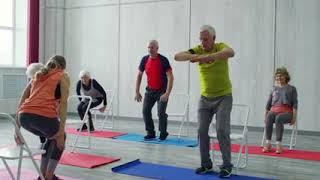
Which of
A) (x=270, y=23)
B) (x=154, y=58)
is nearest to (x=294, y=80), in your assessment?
(x=270, y=23)

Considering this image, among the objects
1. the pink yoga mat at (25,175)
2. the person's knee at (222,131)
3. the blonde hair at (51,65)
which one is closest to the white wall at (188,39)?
the person's knee at (222,131)

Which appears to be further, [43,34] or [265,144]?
[43,34]

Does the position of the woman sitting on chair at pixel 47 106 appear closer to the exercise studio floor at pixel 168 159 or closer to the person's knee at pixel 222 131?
the exercise studio floor at pixel 168 159

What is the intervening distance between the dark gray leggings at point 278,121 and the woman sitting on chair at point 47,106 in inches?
117

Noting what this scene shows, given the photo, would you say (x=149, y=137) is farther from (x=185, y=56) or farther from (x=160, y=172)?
(x=185, y=56)

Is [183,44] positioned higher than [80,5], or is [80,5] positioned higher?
[80,5]

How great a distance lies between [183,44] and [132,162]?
436 cm

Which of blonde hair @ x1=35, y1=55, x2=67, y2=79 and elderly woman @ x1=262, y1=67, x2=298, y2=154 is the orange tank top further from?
elderly woman @ x1=262, y1=67, x2=298, y2=154

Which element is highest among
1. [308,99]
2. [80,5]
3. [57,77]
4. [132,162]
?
[80,5]

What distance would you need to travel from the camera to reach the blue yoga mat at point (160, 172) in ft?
13.5

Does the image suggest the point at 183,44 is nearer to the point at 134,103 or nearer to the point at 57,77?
the point at 134,103

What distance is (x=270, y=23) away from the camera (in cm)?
778

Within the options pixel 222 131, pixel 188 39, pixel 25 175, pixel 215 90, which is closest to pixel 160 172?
pixel 222 131

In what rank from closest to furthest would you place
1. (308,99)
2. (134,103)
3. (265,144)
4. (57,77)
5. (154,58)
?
1. (57,77)
2. (265,144)
3. (154,58)
4. (308,99)
5. (134,103)
